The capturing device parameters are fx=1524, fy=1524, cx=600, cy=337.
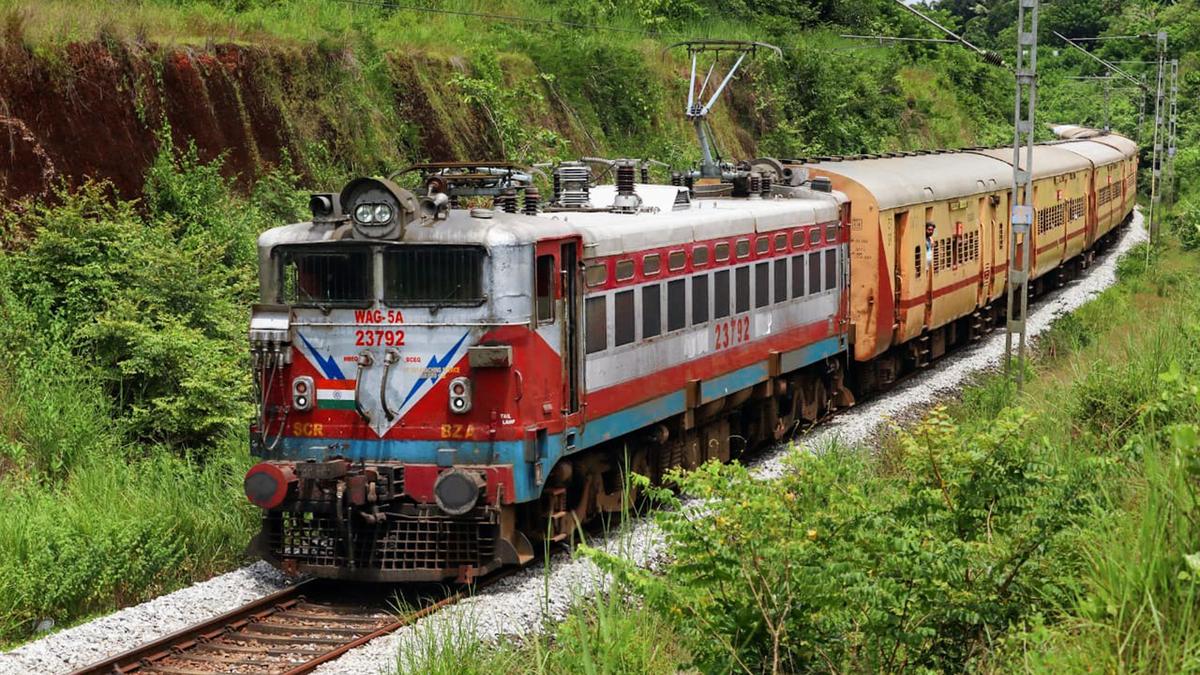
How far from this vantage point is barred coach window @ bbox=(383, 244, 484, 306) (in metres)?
11.2

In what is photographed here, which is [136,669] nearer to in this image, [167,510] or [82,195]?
[167,510]

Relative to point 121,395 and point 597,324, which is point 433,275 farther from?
point 121,395

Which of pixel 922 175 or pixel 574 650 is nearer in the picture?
pixel 574 650

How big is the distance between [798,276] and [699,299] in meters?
2.93

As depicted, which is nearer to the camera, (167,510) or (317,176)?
(167,510)

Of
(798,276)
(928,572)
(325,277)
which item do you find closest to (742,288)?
(798,276)

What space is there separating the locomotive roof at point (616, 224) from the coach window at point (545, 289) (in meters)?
0.21

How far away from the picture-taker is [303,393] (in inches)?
457

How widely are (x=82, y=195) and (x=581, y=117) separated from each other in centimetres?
1448

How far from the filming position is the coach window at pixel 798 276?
55.5 feet

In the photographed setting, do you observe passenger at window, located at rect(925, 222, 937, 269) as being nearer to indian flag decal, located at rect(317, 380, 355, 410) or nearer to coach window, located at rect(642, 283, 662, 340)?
coach window, located at rect(642, 283, 662, 340)

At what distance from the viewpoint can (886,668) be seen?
25.0 feet

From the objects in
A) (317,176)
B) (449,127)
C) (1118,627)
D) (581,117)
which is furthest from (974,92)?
(1118,627)

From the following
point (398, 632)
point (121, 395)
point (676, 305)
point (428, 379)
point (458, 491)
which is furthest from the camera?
point (121, 395)
